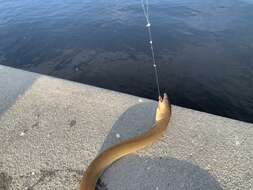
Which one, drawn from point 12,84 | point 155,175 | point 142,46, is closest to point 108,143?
point 155,175

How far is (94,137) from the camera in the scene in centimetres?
448

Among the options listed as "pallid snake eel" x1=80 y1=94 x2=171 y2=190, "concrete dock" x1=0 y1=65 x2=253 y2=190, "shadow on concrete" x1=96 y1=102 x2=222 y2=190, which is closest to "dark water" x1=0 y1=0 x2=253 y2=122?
"concrete dock" x1=0 y1=65 x2=253 y2=190

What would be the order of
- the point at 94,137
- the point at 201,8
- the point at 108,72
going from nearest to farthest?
the point at 94,137, the point at 108,72, the point at 201,8

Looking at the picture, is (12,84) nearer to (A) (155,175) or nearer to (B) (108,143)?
(B) (108,143)

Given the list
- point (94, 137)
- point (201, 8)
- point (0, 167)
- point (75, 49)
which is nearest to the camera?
point (0, 167)

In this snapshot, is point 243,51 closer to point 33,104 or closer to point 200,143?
point 200,143

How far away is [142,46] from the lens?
853 centimetres

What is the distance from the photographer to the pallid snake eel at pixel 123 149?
3.75 meters

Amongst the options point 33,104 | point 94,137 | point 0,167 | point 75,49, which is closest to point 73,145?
point 94,137

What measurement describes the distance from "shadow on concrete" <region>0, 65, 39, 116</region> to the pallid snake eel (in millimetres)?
2061

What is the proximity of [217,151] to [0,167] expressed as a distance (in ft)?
8.94

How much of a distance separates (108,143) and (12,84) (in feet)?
7.99

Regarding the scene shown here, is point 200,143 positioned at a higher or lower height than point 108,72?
higher

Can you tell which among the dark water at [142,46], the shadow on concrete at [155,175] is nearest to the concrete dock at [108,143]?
the shadow on concrete at [155,175]
